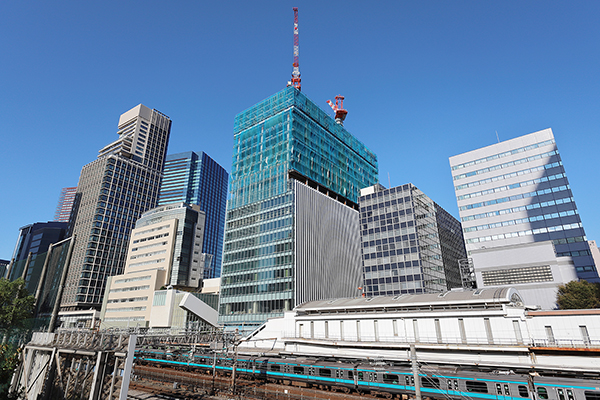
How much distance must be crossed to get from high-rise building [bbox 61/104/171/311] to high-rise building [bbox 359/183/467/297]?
419 feet

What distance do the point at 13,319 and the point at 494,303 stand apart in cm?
9754

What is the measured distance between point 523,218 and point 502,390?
8023 centimetres

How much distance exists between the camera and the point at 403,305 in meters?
54.1

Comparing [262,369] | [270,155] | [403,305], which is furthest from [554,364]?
[270,155]

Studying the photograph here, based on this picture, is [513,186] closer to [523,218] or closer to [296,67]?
[523,218]

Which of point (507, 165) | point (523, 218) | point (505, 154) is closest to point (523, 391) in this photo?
point (523, 218)

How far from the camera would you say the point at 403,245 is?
9612cm

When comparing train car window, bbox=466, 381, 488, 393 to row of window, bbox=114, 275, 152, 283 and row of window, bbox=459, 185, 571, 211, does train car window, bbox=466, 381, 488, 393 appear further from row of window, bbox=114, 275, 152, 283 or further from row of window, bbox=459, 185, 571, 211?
row of window, bbox=114, 275, 152, 283

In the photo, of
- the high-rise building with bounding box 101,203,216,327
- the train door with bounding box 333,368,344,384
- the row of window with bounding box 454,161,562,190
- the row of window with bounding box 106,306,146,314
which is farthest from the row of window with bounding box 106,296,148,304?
the row of window with bounding box 454,161,562,190

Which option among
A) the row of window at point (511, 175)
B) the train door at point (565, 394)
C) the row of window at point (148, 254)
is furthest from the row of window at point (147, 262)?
the train door at point (565, 394)

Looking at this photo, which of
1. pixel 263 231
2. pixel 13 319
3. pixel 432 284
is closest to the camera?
pixel 13 319

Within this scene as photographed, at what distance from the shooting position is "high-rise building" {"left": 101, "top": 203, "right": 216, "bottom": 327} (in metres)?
123

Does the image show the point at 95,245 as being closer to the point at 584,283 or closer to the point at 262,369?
the point at 262,369

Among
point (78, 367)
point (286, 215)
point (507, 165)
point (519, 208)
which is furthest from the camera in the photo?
point (507, 165)
